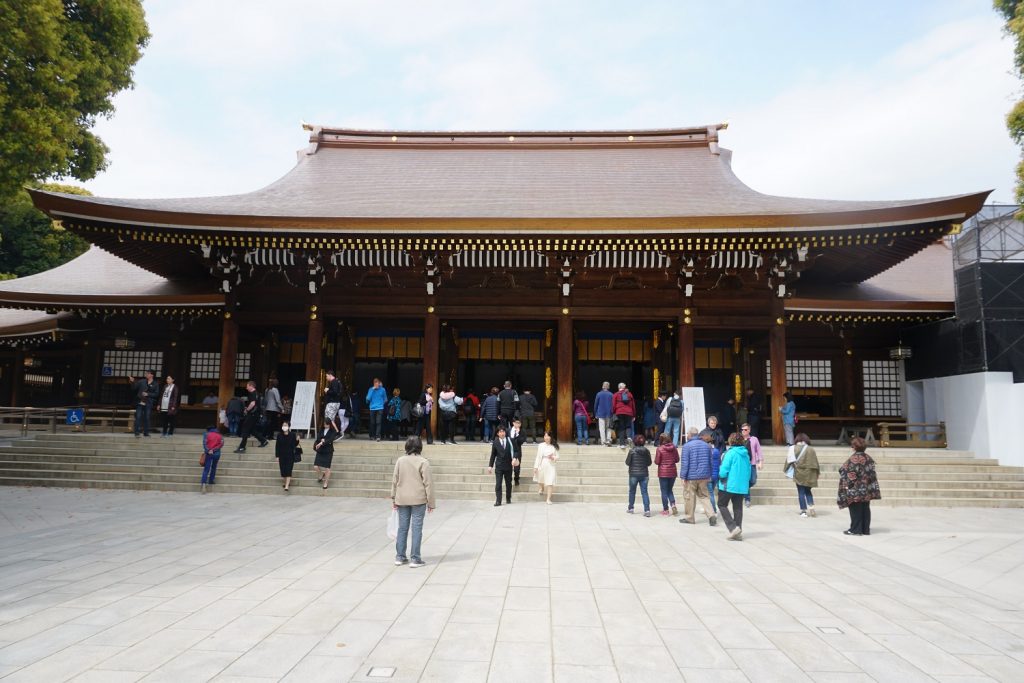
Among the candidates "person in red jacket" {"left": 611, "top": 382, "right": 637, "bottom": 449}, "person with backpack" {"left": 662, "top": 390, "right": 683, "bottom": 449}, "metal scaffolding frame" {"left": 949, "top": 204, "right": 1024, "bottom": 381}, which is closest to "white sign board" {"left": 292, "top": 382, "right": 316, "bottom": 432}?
"person in red jacket" {"left": 611, "top": 382, "right": 637, "bottom": 449}

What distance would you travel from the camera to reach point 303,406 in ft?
46.8

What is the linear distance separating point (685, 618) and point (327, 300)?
12.7m

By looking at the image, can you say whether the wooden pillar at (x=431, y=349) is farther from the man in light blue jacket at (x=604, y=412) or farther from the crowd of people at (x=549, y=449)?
the man in light blue jacket at (x=604, y=412)

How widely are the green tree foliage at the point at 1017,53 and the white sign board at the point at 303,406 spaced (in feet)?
58.0

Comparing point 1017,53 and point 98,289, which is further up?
point 1017,53

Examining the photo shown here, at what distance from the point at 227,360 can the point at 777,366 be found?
14.3 metres

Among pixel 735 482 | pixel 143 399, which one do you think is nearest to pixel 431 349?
pixel 143 399

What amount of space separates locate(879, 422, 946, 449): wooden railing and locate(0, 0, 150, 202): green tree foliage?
71.0 ft

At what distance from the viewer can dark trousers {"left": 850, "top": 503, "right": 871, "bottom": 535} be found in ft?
28.6

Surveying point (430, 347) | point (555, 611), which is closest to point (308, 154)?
point (430, 347)

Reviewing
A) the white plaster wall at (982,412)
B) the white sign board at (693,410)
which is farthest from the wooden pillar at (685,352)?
the white plaster wall at (982,412)

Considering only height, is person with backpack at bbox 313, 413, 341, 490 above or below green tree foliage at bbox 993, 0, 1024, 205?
below

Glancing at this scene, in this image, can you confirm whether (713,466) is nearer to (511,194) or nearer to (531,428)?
(531,428)

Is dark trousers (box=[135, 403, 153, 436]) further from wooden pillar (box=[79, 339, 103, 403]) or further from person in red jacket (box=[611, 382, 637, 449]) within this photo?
person in red jacket (box=[611, 382, 637, 449])
